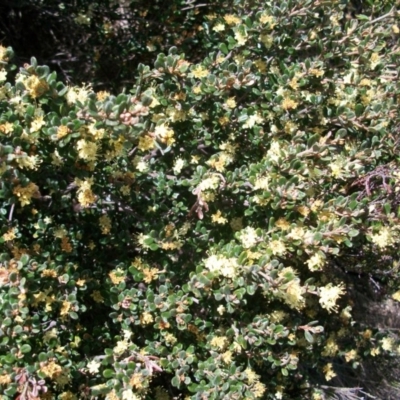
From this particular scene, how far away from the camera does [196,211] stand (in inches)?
87.9

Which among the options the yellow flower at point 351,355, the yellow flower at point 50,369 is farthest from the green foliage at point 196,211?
the yellow flower at point 351,355

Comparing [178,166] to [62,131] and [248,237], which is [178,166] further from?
[62,131]

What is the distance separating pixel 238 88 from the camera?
7.73 feet

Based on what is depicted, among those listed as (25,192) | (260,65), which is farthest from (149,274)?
(260,65)

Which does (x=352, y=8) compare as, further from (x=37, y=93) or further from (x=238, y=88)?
(x=37, y=93)

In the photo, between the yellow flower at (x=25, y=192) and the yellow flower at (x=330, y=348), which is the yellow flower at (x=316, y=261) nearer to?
the yellow flower at (x=330, y=348)

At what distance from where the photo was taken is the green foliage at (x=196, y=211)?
6.14ft

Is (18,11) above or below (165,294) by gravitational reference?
above

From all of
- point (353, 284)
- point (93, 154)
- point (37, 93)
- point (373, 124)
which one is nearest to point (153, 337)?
point (93, 154)

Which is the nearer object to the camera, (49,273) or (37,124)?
(37,124)

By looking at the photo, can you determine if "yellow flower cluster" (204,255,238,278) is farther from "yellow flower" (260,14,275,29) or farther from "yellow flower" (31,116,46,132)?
"yellow flower" (260,14,275,29)

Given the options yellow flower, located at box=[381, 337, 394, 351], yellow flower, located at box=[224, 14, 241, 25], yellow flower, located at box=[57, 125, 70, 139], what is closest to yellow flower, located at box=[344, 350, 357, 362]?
yellow flower, located at box=[381, 337, 394, 351]

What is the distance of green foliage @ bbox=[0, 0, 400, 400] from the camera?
1.87m

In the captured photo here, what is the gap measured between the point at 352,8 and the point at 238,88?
232cm
